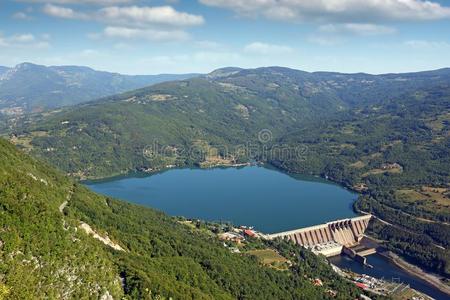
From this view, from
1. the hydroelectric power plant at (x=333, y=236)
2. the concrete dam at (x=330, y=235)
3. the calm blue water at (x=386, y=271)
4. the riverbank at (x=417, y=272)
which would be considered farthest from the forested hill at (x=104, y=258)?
the riverbank at (x=417, y=272)

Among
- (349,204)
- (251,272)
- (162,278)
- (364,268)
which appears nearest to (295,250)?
(364,268)

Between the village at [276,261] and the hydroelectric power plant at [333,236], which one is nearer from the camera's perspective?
the village at [276,261]

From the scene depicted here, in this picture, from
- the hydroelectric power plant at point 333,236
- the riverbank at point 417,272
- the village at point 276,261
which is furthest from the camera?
the hydroelectric power plant at point 333,236

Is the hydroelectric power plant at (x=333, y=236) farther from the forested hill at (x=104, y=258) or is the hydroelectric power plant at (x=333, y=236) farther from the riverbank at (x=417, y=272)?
Answer: the forested hill at (x=104, y=258)

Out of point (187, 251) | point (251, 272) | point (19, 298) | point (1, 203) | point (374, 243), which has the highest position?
point (1, 203)

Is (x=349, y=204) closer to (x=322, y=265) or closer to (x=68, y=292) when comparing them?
(x=322, y=265)

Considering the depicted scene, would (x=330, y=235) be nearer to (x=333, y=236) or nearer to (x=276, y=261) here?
(x=333, y=236)

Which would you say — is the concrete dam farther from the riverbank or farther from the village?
the riverbank

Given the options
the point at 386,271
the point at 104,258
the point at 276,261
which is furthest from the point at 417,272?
the point at 104,258
